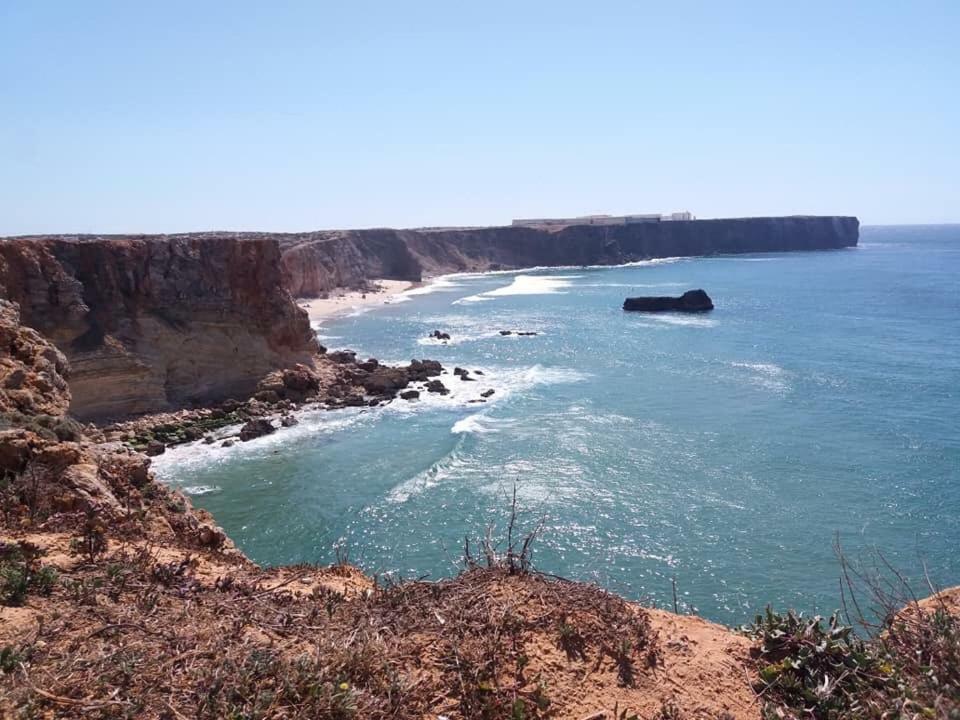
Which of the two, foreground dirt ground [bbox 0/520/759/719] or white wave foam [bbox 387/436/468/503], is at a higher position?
Answer: foreground dirt ground [bbox 0/520/759/719]

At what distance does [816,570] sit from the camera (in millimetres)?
17391

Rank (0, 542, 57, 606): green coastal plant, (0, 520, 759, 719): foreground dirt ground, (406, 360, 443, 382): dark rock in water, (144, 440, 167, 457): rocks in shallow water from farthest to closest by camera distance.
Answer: (406, 360, 443, 382): dark rock in water < (144, 440, 167, 457): rocks in shallow water < (0, 542, 57, 606): green coastal plant < (0, 520, 759, 719): foreground dirt ground

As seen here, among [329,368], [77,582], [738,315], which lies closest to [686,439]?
[329,368]

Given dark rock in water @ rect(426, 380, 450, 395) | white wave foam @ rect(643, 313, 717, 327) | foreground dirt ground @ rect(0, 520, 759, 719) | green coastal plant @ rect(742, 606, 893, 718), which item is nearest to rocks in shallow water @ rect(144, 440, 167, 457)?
dark rock in water @ rect(426, 380, 450, 395)

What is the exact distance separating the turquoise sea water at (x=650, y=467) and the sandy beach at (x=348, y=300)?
20.7 meters

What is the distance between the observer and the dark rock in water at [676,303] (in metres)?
67.9

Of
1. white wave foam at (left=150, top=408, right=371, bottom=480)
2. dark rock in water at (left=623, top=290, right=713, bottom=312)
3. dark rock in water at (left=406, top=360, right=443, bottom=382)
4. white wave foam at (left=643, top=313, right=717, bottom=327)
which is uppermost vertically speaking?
dark rock in water at (left=623, top=290, right=713, bottom=312)

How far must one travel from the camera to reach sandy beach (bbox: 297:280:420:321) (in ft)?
231

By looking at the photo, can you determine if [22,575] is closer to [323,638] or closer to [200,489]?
[323,638]

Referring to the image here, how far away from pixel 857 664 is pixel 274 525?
18.0 m

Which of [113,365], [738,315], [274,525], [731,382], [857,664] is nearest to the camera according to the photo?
[857,664]

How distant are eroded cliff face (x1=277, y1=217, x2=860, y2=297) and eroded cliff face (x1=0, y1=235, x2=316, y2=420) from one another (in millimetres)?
36819

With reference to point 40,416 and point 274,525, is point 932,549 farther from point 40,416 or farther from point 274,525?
point 40,416

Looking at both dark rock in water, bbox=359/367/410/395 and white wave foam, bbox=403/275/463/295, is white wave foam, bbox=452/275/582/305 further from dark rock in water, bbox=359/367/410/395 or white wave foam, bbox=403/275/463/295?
dark rock in water, bbox=359/367/410/395
